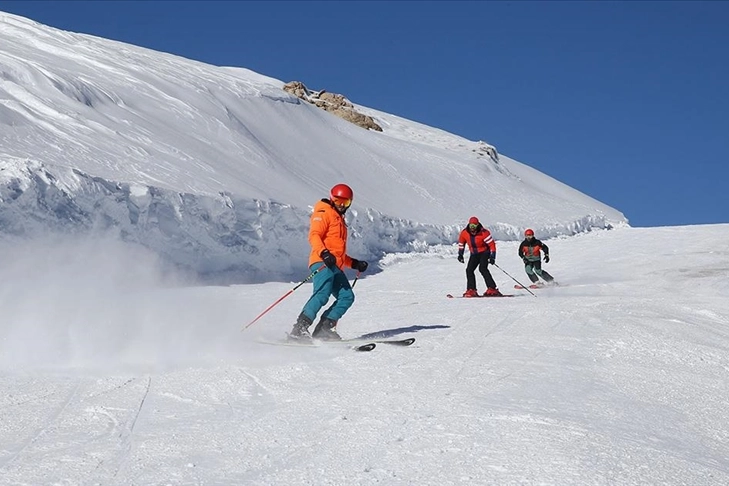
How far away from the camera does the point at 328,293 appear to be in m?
7.94

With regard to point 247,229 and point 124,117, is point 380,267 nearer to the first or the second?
point 247,229

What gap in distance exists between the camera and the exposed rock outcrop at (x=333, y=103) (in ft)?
159

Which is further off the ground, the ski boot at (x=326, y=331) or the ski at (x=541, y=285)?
the ski at (x=541, y=285)

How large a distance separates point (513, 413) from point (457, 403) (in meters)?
0.41

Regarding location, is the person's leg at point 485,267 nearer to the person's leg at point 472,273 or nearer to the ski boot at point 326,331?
the person's leg at point 472,273

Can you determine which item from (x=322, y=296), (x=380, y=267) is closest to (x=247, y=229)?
(x=380, y=267)

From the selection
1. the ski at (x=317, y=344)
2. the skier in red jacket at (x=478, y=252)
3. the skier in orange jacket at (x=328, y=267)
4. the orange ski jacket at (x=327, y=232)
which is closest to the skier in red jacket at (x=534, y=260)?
the skier in red jacket at (x=478, y=252)

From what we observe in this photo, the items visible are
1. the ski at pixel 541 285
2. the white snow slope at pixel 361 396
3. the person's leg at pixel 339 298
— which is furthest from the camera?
the ski at pixel 541 285

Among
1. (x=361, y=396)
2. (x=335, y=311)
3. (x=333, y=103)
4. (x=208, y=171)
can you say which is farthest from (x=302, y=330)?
(x=333, y=103)

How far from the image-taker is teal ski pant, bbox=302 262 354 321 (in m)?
7.87

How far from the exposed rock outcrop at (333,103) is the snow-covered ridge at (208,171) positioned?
5686 millimetres

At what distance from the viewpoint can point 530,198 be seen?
40.5 meters

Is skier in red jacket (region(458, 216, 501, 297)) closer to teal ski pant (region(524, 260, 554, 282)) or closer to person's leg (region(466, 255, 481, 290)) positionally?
person's leg (region(466, 255, 481, 290))

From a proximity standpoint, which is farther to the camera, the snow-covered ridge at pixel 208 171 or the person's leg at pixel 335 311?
the snow-covered ridge at pixel 208 171
